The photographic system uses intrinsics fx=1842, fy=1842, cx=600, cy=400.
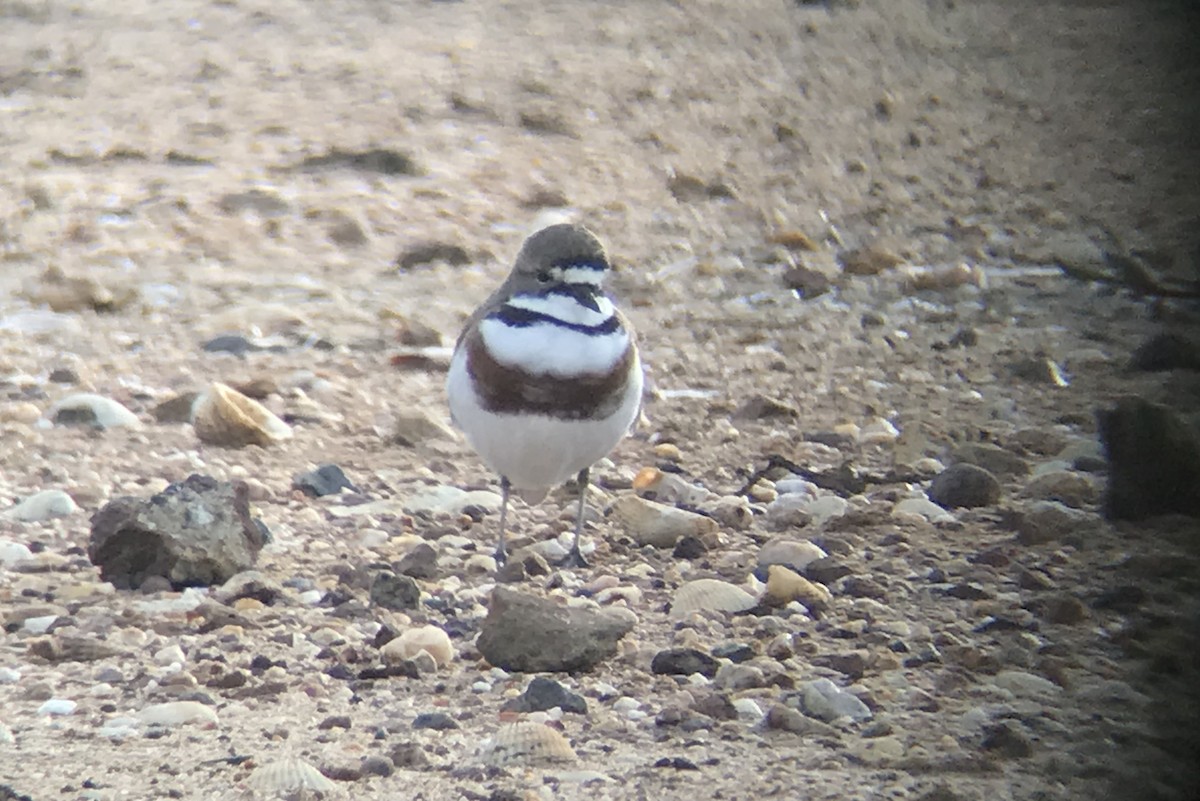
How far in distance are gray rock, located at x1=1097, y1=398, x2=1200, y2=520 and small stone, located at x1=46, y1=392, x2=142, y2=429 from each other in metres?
2.79

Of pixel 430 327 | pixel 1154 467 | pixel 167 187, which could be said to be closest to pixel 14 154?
pixel 167 187

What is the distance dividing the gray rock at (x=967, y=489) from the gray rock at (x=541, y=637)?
1345mm

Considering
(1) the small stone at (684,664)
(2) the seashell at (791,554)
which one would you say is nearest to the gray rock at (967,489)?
(2) the seashell at (791,554)

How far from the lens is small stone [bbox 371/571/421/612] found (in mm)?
4242

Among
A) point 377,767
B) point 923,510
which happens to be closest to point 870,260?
point 923,510

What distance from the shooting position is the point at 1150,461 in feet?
15.3

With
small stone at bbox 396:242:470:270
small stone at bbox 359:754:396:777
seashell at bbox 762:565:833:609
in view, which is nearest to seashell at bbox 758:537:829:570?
seashell at bbox 762:565:833:609

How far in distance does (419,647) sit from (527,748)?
0.58 meters

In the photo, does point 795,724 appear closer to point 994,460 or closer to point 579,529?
point 579,529

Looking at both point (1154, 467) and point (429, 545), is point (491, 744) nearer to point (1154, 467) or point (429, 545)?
point (429, 545)

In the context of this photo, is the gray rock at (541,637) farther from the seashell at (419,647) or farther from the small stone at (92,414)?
the small stone at (92,414)

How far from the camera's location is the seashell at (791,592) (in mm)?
4254

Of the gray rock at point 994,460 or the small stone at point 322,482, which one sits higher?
the gray rock at point 994,460

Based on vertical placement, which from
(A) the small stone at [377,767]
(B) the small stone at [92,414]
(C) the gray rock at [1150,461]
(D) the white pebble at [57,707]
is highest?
(C) the gray rock at [1150,461]
